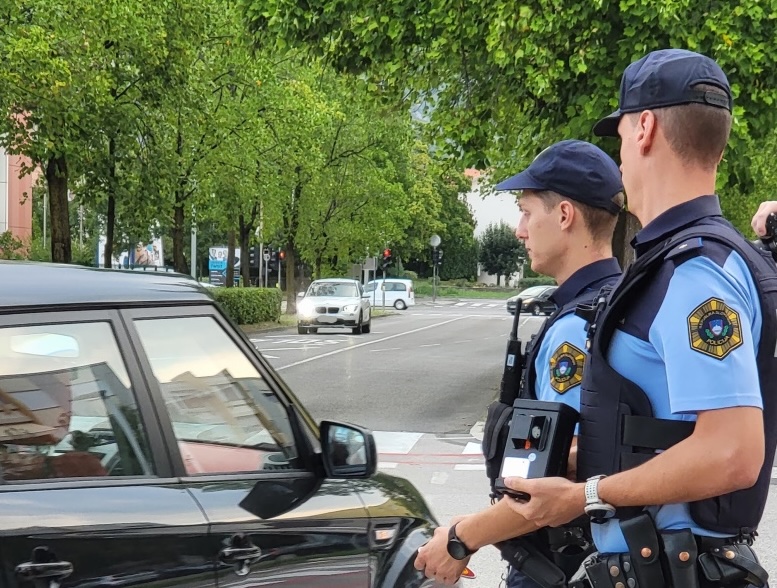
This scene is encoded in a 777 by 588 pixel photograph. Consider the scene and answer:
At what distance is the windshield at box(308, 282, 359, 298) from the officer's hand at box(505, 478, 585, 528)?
29.4 m

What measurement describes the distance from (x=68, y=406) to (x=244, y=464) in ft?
1.81

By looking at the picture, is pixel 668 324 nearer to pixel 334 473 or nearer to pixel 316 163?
pixel 334 473

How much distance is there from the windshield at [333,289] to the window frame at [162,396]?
28.3 meters

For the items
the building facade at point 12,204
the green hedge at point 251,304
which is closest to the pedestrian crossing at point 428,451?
the green hedge at point 251,304

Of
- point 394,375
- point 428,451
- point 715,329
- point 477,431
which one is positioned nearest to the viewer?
point 715,329

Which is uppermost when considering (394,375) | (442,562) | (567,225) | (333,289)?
(567,225)

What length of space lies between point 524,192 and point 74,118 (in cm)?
1642

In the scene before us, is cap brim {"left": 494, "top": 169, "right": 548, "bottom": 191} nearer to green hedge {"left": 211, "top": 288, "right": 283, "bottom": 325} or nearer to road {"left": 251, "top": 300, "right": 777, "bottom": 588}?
road {"left": 251, "top": 300, "right": 777, "bottom": 588}

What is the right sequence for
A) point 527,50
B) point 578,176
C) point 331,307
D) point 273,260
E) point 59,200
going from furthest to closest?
1. point 273,260
2. point 331,307
3. point 59,200
4. point 527,50
5. point 578,176

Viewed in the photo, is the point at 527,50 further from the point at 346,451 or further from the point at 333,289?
the point at 333,289

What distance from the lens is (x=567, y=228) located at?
2.57 meters

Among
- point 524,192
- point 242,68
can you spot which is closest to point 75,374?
point 524,192

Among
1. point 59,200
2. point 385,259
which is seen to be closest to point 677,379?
point 59,200

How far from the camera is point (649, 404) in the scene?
5.81ft
